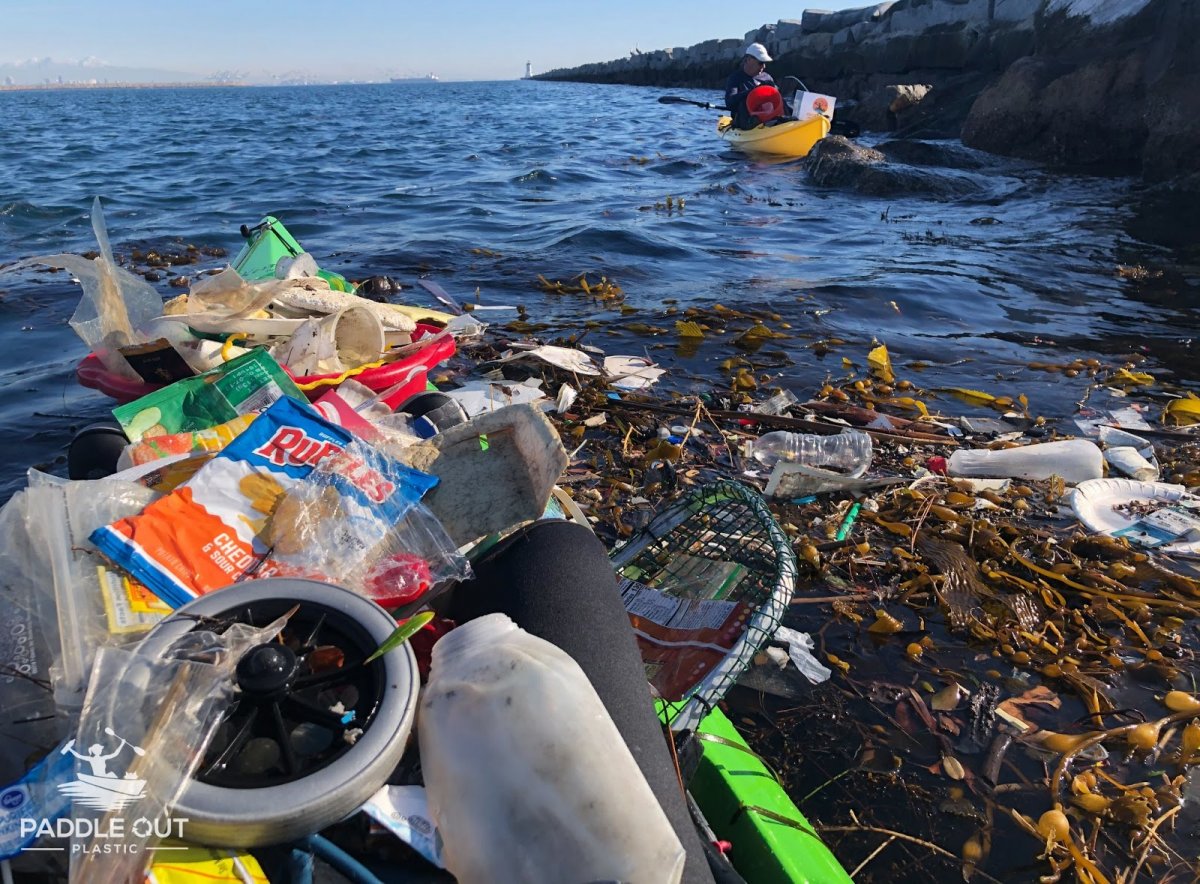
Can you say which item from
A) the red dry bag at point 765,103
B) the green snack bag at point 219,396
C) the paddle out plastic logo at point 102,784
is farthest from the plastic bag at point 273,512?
the red dry bag at point 765,103

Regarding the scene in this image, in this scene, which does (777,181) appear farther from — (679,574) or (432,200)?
(679,574)

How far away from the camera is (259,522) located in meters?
1.75

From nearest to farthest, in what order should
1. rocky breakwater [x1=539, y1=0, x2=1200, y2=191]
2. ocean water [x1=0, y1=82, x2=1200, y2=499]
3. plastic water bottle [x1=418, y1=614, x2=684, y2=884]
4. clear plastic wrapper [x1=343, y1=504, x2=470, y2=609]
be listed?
plastic water bottle [x1=418, y1=614, x2=684, y2=884], clear plastic wrapper [x1=343, y1=504, x2=470, y2=609], ocean water [x1=0, y1=82, x2=1200, y2=499], rocky breakwater [x1=539, y1=0, x2=1200, y2=191]

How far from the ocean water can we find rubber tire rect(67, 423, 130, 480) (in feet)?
4.63

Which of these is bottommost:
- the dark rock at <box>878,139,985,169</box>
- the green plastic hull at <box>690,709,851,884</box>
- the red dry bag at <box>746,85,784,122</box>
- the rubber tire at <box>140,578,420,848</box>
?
the green plastic hull at <box>690,709,851,884</box>

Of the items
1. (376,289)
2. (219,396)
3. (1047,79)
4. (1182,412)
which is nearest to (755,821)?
(219,396)

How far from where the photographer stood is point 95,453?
103 inches

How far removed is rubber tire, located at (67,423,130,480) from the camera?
8.47ft

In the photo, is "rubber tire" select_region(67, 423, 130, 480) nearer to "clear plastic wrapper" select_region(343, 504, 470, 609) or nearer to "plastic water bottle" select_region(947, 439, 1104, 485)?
"clear plastic wrapper" select_region(343, 504, 470, 609)

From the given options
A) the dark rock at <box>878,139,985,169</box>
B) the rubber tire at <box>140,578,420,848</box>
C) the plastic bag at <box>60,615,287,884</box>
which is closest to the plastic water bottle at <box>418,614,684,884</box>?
the rubber tire at <box>140,578,420,848</box>

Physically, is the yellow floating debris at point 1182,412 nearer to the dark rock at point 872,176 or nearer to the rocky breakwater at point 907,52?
the dark rock at point 872,176

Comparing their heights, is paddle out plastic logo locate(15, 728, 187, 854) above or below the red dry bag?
below

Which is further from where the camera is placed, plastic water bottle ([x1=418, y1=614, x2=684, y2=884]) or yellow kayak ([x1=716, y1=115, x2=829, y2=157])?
yellow kayak ([x1=716, y1=115, x2=829, y2=157])

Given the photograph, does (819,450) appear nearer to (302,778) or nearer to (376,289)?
(302,778)
